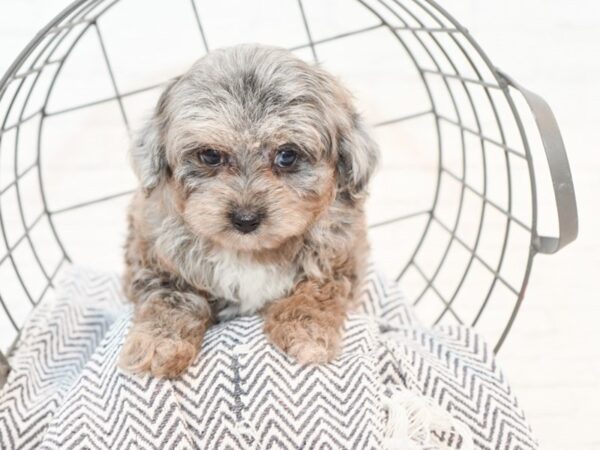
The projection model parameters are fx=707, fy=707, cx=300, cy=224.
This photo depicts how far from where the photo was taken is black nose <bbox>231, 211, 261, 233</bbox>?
192 cm

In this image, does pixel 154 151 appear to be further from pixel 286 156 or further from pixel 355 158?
pixel 355 158

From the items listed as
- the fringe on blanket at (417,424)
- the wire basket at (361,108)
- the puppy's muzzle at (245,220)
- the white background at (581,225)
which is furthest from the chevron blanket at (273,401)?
the white background at (581,225)

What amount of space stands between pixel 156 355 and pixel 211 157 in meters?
0.56

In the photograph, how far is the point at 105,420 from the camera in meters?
1.88

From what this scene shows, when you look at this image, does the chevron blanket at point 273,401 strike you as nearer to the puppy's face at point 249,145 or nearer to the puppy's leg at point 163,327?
the puppy's leg at point 163,327

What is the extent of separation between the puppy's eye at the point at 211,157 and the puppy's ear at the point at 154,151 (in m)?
0.16

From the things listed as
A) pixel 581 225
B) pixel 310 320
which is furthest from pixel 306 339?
pixel 581 225

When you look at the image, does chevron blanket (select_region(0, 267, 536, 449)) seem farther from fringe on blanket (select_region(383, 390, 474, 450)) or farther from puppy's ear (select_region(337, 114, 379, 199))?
puppy's ear (select_region(337, 114, 379, 199))

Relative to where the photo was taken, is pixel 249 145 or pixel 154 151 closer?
pixel 249 145

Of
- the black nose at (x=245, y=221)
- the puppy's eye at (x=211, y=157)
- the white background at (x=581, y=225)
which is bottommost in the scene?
the white background at (x=581, y=225)

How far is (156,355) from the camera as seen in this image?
1903mm

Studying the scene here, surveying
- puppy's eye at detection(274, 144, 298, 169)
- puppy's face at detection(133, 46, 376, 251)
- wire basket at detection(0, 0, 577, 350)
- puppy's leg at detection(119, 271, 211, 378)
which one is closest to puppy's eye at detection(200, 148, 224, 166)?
puppy's face at detection(133, 46, 376, 251)

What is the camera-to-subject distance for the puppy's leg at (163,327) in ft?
6.22

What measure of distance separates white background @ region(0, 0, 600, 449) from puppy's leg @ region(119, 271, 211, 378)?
5.23 feet
